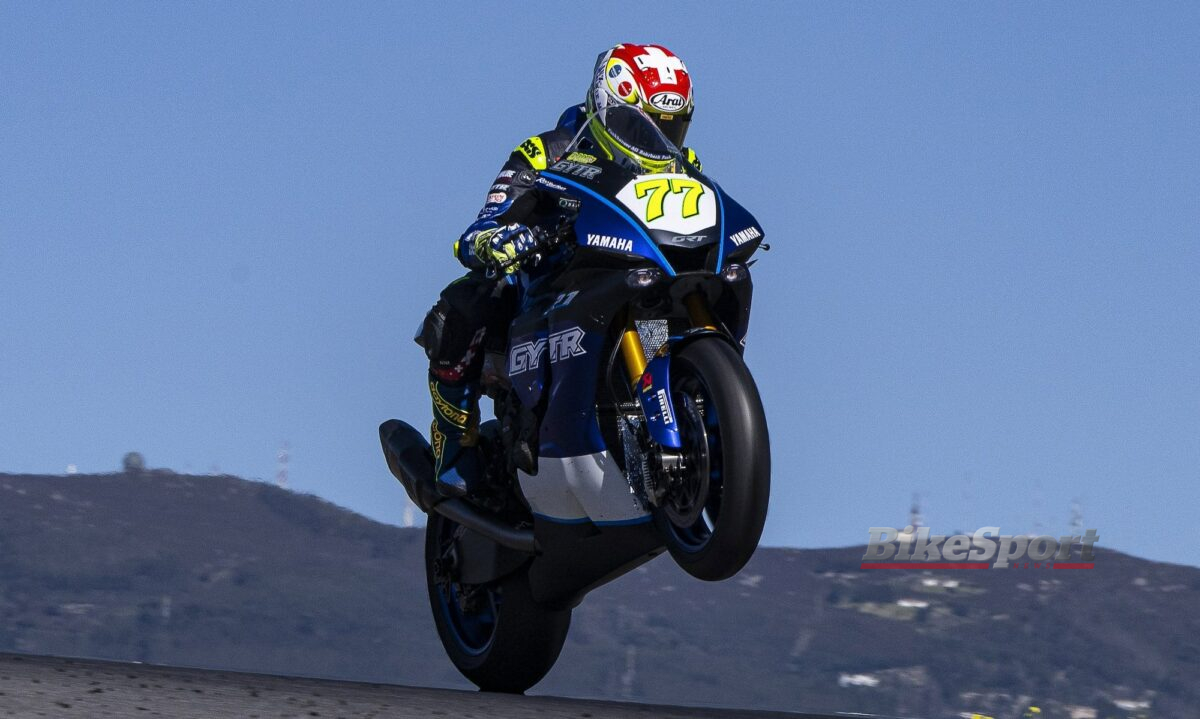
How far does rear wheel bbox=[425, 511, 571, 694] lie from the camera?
934 centimetres

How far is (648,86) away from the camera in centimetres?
849

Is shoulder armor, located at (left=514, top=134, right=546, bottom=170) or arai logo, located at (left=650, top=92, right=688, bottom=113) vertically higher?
arai logo, located at (left=650, top=92, right=688, bottom=113)

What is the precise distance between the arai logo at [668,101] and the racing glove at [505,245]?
866mm

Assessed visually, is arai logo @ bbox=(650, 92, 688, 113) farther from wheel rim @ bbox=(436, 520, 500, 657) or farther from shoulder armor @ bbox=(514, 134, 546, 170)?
wheel rim @ bbox=(436, 520, 500, 657)

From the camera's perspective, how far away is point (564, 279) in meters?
8.13

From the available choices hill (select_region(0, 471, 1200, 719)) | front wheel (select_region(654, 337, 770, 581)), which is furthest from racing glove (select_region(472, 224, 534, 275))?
hill (select_region(0, 471, 1200, 719))

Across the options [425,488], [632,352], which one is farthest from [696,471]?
[425,488]

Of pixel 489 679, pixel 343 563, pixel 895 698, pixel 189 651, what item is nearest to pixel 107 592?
pixel 189 651

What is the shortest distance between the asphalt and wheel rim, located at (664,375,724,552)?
736 mm

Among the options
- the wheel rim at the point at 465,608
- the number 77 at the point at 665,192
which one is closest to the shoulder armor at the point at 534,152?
the number 77 at the point at 665,192

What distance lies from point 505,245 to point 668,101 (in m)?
1.06

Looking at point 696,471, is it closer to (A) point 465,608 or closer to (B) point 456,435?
(B) point 456,435

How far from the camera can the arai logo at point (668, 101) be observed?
848 cm

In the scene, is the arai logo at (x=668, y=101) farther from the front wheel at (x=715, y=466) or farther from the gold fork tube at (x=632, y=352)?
the front wheel at (x=715, y=466)
